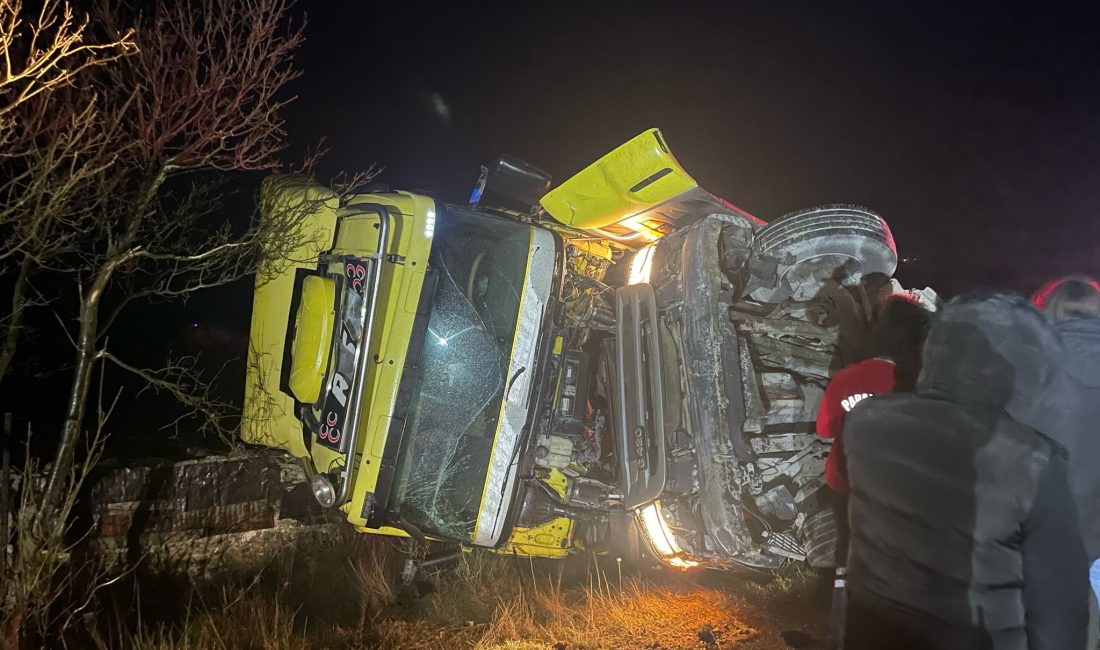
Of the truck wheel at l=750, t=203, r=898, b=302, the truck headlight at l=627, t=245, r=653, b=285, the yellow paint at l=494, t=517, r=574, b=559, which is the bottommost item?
the yellow paint at l=494, t=517, r=574, b=559

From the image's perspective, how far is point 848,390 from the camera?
115 inches

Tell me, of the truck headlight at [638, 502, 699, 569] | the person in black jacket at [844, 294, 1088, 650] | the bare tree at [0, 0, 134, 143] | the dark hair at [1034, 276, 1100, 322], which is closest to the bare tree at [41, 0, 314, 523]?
the bare tree at [0, 0, 134, 143]

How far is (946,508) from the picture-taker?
5.54 feet

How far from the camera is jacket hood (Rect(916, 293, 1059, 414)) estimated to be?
66.6 inches

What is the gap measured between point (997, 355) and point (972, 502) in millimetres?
430

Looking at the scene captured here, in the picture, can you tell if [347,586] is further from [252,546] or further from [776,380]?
[776,380]

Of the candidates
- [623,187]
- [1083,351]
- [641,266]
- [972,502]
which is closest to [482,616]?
[641,266]

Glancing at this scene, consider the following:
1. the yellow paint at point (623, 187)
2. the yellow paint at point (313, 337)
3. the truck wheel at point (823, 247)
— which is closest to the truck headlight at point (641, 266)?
the yellow paint at point (623, 187)

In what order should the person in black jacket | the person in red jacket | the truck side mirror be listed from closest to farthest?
the person in black jacket → the person in red jacket → the truck side mirror

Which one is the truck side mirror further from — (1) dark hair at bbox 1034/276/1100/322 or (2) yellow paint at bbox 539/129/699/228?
(1) dark hair at bbox 1034/276/1100/322

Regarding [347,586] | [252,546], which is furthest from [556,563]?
[252,546]

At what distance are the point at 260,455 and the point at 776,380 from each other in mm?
3531

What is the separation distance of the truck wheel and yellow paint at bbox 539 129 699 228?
0.67m

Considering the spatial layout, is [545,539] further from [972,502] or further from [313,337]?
[972,502]
